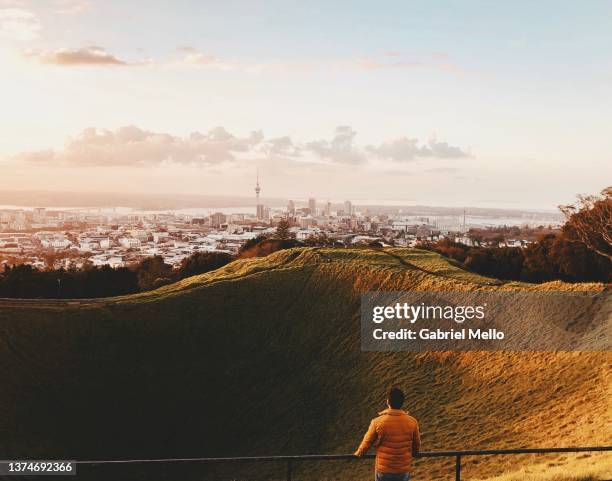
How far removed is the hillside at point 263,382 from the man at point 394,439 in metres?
6.66

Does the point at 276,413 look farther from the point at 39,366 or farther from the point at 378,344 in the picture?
the point at 39,366

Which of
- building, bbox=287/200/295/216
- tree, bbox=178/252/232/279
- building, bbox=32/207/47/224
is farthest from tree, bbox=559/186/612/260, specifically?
building, bbox=287/200/295/216

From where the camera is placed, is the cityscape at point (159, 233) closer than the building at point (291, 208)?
Yes

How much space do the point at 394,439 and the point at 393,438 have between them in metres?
0.02

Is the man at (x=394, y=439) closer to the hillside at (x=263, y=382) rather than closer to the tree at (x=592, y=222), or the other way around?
the hillside at (x=263, y=382)

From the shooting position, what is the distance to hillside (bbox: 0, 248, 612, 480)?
18766 mm

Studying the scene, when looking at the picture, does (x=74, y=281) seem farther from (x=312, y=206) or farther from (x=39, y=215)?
(x=312, y=206)

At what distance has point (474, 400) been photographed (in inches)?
830

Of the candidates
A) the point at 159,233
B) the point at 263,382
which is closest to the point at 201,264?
the point at 263,382

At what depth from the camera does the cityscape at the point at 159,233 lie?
74438mm

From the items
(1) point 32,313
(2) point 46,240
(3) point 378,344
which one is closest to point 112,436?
(1) point 32,313

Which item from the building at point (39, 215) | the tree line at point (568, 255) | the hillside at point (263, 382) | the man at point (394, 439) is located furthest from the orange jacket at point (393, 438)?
the building at point (39, 215)

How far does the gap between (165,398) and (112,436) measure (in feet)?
10.0

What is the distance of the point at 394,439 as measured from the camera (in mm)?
6902
